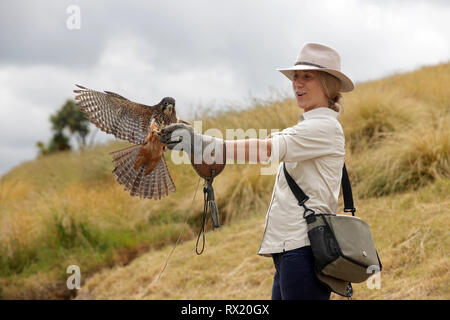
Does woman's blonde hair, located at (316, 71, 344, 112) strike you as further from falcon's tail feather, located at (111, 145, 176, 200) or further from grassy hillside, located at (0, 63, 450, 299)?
grassy hillside, located at (0, 63, 450, 299)

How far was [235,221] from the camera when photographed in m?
7.70

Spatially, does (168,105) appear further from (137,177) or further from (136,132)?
(137,177)

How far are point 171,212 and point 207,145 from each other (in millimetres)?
6199

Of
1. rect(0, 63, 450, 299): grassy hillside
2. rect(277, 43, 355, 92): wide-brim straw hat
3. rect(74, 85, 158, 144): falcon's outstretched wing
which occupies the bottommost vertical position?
rect(0, 63, 450, 299): grassy hillside

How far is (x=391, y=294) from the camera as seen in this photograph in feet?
15.5

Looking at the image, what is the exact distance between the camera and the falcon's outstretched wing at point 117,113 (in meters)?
2.60

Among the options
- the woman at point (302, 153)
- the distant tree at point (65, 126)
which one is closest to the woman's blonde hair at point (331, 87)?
the woman at point (302, 153)

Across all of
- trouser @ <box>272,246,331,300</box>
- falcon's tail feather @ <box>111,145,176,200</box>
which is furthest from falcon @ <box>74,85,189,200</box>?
trouser @ <box>272,246,331,300</box>

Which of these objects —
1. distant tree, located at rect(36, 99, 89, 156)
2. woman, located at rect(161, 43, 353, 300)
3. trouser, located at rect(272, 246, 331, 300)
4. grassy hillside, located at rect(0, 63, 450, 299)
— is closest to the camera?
woman, located at rect(161, 43, 353, 300)

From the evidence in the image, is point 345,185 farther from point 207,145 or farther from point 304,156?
point 207,145

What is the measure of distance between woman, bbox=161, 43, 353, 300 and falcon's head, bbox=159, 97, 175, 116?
0.36m

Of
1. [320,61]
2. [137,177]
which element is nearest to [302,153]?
[320,61]

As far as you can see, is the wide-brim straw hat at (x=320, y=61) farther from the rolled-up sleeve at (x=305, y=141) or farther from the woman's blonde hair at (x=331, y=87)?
the rolled-up sleeve at (x=305, y=141)

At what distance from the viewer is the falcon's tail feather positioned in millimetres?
2510
